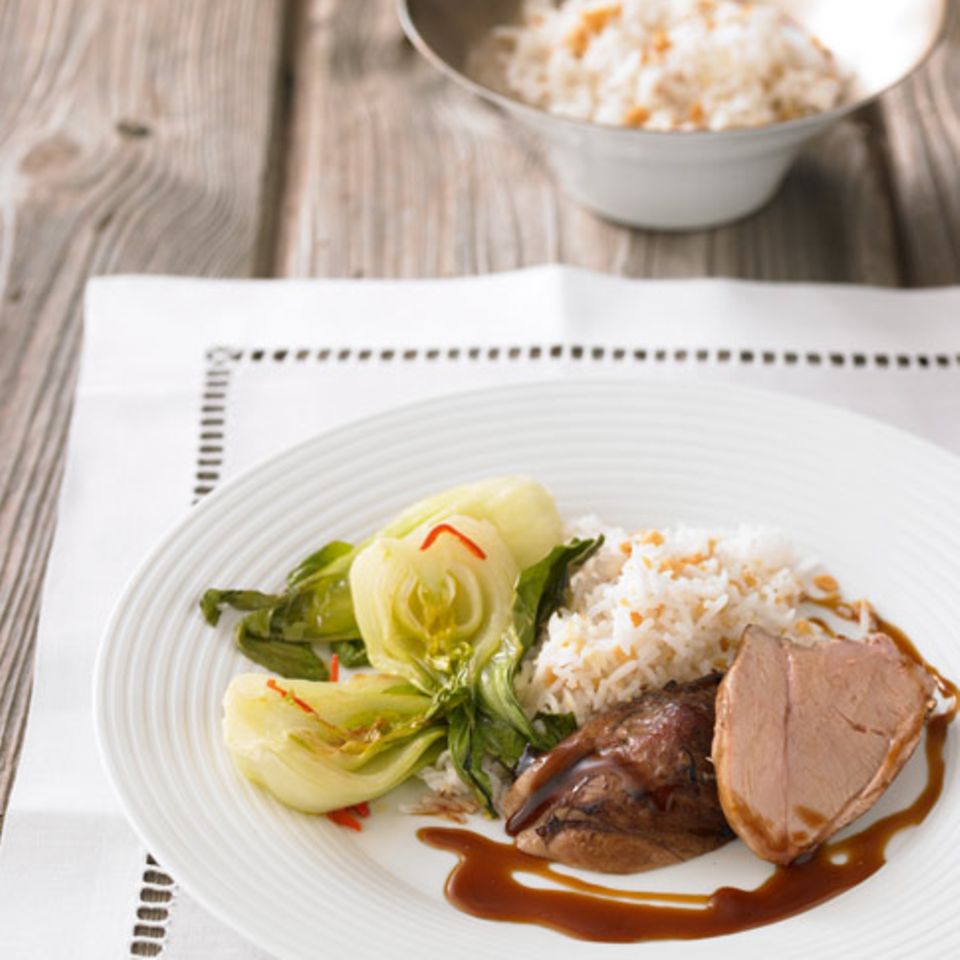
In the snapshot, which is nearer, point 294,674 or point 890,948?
point 890,948

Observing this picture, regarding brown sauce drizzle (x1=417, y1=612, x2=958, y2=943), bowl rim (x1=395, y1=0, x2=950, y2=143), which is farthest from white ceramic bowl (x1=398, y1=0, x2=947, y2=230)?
brown sauce drizzle (x1=417, y1=612, x2=958, y2=943)

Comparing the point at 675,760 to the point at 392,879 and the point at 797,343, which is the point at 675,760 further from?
the point at 797,343

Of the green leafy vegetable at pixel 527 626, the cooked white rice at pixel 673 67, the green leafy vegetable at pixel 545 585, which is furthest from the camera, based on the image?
the cooked white rice at pixel 673 67

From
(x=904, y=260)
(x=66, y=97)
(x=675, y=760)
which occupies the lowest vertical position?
(x=66, y=97)

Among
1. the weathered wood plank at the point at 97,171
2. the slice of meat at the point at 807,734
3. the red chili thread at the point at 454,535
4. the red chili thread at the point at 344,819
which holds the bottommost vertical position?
the weathered wood plank at the point at 97,171

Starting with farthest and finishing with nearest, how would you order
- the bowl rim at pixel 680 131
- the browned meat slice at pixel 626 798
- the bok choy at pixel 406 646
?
the bowl rim at pixel 680 131 → the bok choy at pixel 406 646 → the browned meat slice at pixel 626 798

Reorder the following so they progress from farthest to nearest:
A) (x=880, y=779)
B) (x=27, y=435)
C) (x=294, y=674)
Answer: (x=27, y=435) → (x=294, y=674) → (x=880, y=779)

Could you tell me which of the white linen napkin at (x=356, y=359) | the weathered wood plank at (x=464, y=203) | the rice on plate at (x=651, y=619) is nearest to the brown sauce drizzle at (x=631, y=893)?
the rice on plate at (x=651, y=619)

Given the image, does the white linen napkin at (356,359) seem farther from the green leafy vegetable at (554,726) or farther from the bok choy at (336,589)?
the green leafy vegetable at (554,726)

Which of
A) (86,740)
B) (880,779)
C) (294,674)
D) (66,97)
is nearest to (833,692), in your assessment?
(880,779)
